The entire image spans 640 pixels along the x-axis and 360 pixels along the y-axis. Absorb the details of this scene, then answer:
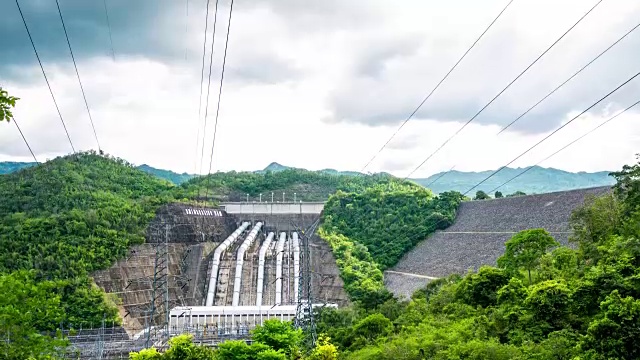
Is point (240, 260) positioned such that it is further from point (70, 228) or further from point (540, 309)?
point (540, 309)

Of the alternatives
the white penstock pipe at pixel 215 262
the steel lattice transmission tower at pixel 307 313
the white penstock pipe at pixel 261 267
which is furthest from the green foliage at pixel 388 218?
the white penstock pipe at pixel 215 262

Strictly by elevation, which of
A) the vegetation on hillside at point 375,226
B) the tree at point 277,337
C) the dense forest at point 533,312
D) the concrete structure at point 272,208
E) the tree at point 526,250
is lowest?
the tree at point 277,337

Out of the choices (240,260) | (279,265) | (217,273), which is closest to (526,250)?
(279,265)

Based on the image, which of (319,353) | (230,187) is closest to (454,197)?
(230,187)

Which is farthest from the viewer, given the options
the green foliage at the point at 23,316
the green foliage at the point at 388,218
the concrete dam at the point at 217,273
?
the green foliage at the point at 388,218

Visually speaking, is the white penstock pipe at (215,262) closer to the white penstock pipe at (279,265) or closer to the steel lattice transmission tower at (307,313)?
the white penstock pipe at (279,265)

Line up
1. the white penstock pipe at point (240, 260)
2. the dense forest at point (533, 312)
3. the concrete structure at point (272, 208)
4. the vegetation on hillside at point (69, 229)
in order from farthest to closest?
the concrete structure at point (272, 208)
the white penstock pipe at point (240, 260)
the vegetation on hillside at point (69, 229)
the dense forest at point (533, 312)

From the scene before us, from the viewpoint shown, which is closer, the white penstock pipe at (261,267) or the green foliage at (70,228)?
the green foliage at (70,228)

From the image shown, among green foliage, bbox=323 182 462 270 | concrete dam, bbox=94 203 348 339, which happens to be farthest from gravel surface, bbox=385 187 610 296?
concrete dam, bbox=94 203 348 339
